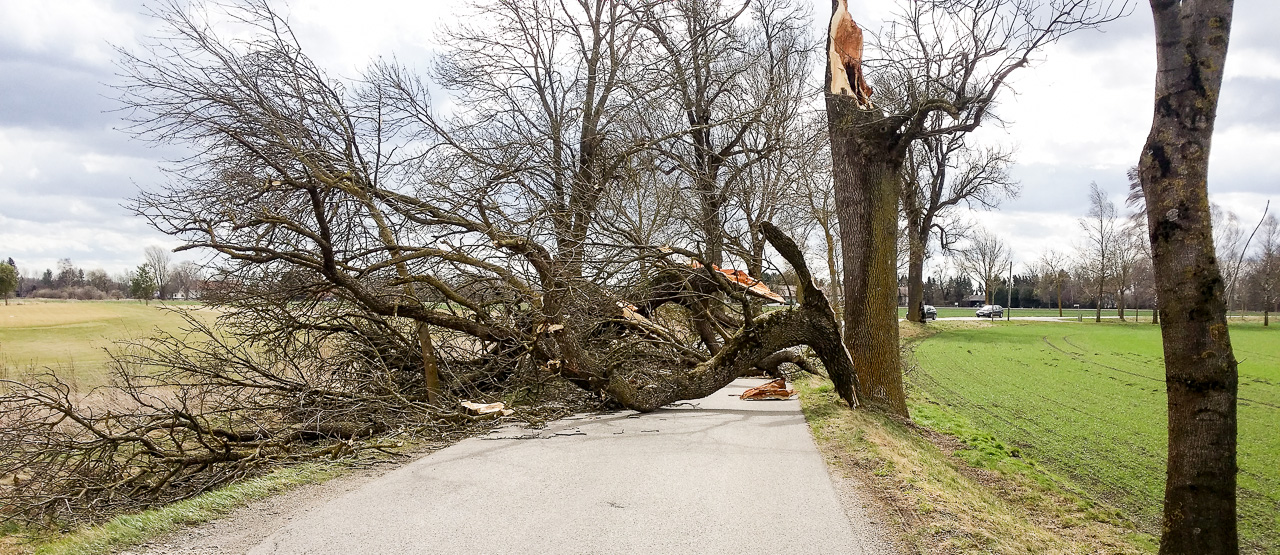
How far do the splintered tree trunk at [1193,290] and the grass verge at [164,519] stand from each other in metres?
6.43

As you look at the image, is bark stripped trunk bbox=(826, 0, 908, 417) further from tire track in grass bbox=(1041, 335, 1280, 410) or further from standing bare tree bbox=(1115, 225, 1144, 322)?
standing bare tree bbox=(1115, 225, 1144, 322)

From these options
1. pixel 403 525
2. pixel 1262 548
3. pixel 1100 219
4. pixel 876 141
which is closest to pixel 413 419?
pixel 403 525

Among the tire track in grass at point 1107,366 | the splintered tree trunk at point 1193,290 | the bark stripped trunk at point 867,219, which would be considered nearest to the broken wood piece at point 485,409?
the bark stripped trunk at point 867,219

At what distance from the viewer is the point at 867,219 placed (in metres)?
10.5

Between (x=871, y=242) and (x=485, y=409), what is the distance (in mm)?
6039

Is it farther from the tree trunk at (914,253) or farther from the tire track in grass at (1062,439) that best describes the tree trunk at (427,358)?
the tree trunk at (914,253)

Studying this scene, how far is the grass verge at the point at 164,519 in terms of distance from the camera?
427 centimetres

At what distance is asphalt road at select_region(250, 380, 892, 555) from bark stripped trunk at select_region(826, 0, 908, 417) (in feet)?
9.77

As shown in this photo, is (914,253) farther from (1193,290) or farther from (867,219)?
(1193,290)

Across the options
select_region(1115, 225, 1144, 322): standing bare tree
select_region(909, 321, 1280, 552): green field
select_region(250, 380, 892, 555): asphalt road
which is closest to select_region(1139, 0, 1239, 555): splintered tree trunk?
select_region(250, 380, 892, 555): asphalt road

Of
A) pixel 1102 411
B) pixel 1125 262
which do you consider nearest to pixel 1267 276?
pixel 1125 262

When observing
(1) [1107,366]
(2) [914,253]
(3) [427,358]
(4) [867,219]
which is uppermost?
(2) [914,253]

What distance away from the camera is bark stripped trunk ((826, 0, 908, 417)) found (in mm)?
10430

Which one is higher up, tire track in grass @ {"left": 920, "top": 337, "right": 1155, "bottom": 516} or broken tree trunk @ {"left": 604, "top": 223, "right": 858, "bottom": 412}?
broken tree trunk @ {"left": 604, "top": 223, "right": 858, "bottom": 412}
